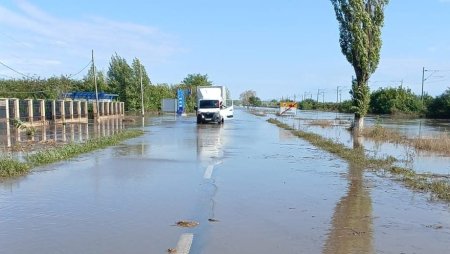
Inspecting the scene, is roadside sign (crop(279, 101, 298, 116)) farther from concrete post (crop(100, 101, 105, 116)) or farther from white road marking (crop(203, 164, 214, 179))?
white road marking (crop(203, 164, 214, 179))

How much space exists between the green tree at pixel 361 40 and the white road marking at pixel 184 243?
87.4 ft

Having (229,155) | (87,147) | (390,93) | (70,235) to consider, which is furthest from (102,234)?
(390,93)

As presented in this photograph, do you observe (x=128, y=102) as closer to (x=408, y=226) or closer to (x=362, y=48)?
(x=362, y=48)

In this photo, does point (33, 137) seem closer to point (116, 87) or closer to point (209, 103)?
point (209, 103)

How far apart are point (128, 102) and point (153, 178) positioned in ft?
207

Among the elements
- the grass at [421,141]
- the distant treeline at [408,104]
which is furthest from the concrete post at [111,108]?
the distant treeline at [408,104]

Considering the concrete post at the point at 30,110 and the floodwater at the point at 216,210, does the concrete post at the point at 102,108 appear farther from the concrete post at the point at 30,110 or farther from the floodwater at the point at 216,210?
the floodwater at the point at 216,210

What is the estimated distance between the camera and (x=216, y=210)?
306 inches

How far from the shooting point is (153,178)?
11055mm

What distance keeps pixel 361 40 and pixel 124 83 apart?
48.7 meters

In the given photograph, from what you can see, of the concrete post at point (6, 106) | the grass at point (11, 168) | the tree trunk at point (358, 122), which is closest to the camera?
the grass at point (11, 168)

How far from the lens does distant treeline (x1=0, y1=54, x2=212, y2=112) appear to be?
52969 millimetres

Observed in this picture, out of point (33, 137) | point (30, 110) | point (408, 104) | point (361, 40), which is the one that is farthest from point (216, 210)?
Answer: point (408, 104)

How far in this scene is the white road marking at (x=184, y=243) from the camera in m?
5.56
